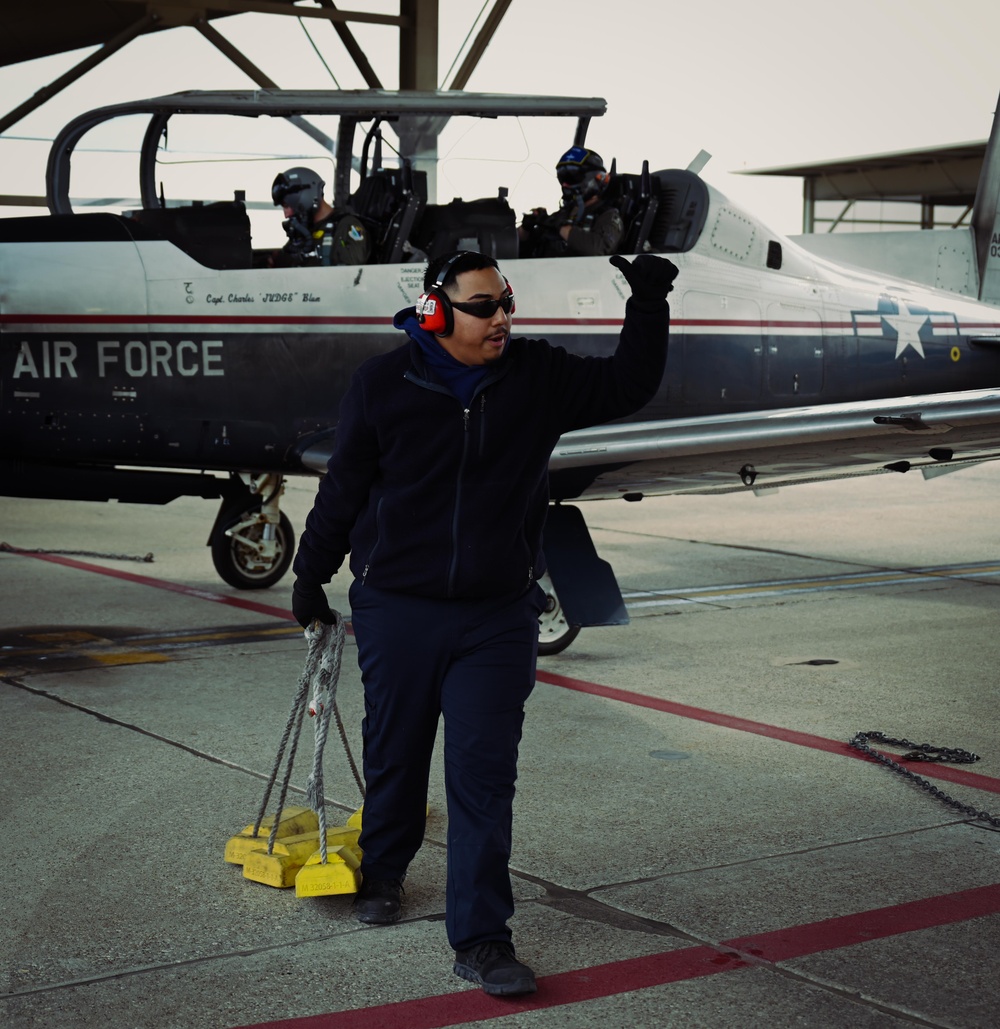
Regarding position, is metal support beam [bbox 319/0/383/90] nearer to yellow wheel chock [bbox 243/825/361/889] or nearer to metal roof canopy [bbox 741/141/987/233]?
yellow wheel chock [bbox 243/825/361/889]

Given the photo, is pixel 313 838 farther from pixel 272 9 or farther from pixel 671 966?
pixel 272 9

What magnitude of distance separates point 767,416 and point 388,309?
222 cm

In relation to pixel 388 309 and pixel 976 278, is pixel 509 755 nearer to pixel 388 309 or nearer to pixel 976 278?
pixel 388 309

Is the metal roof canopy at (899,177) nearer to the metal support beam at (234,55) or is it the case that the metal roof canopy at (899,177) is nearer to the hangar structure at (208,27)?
the hangar structure at (208,27)

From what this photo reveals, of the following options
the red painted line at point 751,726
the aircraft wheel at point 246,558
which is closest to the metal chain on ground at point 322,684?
the red painted line at point 751,726

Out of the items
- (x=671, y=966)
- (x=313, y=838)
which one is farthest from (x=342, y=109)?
(x=671, y=966)

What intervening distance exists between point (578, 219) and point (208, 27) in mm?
9208

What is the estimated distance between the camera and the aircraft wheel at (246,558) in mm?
8547

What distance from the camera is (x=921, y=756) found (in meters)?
5.05

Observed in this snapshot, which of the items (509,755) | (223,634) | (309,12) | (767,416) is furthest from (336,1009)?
(309,12)

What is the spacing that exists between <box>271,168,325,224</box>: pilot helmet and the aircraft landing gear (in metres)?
1.75

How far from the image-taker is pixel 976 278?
10.2 m

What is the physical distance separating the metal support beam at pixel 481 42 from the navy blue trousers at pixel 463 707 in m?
12.0

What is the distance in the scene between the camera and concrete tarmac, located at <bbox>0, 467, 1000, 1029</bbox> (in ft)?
10.2
